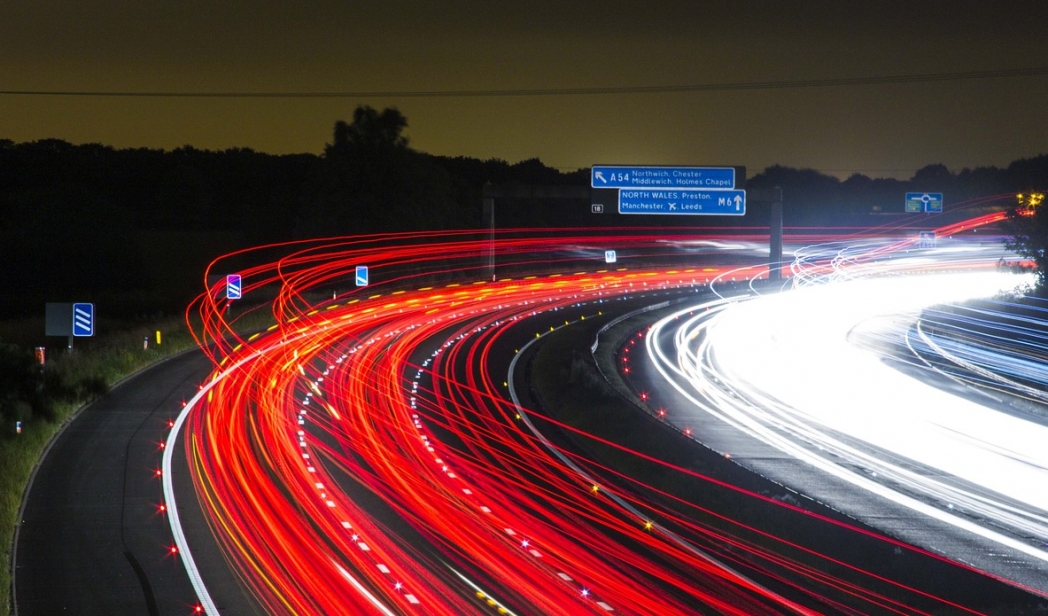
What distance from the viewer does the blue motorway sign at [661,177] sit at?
1929 inches

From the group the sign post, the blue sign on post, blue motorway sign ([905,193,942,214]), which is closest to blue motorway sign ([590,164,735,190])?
the sign post

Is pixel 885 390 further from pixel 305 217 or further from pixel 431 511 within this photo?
pixel 305 217

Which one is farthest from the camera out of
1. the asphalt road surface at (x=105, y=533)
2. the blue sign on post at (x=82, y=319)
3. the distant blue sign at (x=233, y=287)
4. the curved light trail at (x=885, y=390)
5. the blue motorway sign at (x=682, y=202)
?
the blue motorway sign at (x=682, y=202)

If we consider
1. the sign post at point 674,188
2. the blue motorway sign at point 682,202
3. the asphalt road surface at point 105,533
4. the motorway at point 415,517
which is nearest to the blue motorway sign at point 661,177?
the sign post at point 674,188

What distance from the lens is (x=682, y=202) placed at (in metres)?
49.7

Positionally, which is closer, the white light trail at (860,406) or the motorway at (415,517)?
the motorway at (415,517)

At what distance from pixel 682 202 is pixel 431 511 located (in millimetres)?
34790

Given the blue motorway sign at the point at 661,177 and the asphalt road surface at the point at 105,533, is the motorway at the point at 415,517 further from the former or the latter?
the blue motorway sign at the point at 661,177

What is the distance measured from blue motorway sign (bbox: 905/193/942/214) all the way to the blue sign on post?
42.2 m

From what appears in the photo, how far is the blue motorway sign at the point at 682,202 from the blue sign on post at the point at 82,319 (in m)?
24.3

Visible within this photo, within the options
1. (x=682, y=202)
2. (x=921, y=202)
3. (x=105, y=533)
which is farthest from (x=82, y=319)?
(x=921, y=202)

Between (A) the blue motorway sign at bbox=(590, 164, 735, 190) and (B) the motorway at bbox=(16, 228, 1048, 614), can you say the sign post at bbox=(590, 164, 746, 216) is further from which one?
(B) the motorway at bbox=(16, 228, 1048, 614)

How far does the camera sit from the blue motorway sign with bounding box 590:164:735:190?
1929 inches

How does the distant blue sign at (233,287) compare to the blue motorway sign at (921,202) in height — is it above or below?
below
